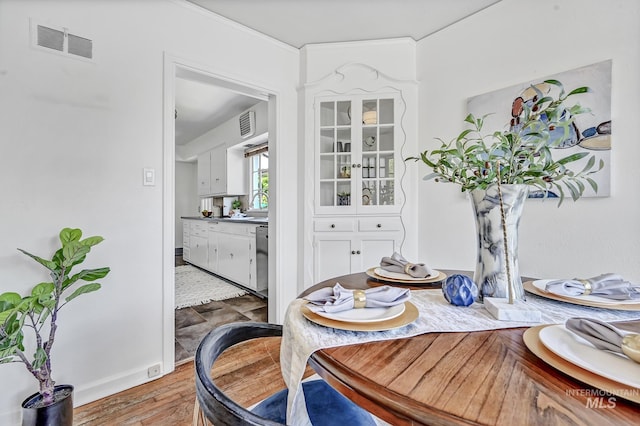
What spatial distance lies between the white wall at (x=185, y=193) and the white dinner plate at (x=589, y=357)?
23.5 feet

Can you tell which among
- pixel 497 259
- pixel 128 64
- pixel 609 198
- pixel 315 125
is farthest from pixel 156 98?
pixel 609 198

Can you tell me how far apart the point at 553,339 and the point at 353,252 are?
6.34 feet

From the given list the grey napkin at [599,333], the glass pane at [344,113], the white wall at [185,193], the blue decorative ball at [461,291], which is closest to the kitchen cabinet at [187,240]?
the white wall at [185,193]

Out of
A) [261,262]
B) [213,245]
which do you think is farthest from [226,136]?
[261,262]

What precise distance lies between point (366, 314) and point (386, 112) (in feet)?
7.12

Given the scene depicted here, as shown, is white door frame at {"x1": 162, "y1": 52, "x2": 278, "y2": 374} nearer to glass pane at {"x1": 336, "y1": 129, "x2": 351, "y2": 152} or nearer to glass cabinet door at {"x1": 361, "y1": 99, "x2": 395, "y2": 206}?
glass pane at {"x1": 336, "y1": 129, "x2": 351, "y2": 152}

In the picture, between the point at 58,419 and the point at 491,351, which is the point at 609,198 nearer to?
the point at 491,351

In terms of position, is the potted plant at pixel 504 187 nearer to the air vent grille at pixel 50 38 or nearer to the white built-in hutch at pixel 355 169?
the white built-in hutch at pixel 355 169

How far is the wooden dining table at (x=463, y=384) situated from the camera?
16.8 inches

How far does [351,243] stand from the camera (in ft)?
8.32

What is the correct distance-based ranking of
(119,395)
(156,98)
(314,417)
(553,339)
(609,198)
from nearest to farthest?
1. (553,339)
2. (314,417)
3. (609,198)
4. (119,395)
5. (156,98)

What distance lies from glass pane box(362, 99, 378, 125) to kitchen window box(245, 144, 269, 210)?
2377mm

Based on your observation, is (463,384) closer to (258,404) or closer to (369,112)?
(258,404)

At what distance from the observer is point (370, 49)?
2516 mm
